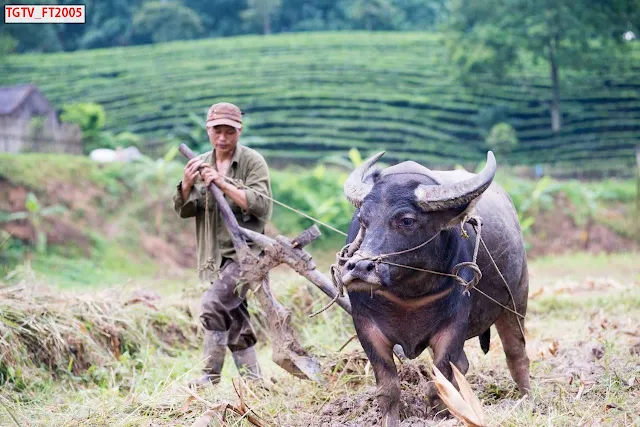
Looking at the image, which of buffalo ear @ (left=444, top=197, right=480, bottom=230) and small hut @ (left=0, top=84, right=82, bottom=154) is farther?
small hut @ (left=0, top=84, right=82, bottom=154)

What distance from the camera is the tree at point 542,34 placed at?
2330cm

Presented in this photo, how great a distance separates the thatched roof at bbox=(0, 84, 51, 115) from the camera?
21716 millimetres

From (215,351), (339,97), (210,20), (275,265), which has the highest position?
(210,20)

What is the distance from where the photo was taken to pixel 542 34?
915 inches

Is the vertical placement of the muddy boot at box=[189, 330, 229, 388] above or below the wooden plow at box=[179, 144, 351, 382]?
below

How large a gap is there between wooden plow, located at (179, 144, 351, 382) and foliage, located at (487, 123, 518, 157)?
19.8m

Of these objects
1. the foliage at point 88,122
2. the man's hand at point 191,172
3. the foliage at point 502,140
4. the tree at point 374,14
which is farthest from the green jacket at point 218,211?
the tree at point 374,14

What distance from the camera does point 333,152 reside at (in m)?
24.6

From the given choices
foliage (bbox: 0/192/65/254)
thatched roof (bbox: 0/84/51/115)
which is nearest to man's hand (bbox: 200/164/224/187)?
foliage (bbox: 0/192/65/254)

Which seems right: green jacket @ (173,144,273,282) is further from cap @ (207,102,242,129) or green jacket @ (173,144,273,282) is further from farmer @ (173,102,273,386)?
cap @ (207,102,242,129)

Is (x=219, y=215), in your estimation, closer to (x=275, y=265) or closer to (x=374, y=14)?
(x=275, y=265)

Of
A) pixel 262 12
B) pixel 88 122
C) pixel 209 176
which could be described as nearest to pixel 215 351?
pixel 209 176

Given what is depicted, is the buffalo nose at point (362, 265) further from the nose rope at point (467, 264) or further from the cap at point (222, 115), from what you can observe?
the cap at point (222, 115)

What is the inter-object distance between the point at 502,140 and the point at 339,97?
7334 mm
